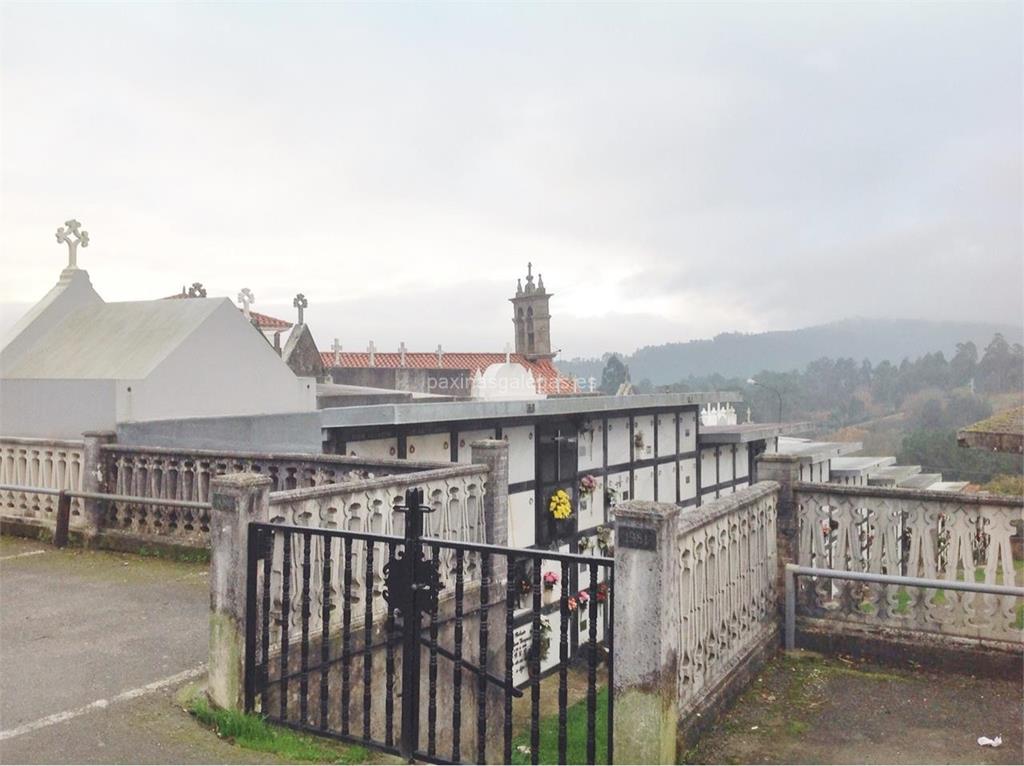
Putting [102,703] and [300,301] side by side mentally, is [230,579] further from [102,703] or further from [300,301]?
[300,301]

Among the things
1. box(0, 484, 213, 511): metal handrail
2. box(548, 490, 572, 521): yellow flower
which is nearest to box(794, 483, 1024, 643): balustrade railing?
box(0, 484, 213, 511): metal handrail

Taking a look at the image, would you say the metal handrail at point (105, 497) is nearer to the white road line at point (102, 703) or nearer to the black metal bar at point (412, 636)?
the white road line at point (102, 703)

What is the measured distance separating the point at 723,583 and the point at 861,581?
4.11ft

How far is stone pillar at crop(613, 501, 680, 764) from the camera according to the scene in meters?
3.81

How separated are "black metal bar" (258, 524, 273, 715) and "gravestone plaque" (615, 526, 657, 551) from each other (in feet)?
6.43

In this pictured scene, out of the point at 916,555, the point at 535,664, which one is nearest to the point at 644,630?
the point at 535,664

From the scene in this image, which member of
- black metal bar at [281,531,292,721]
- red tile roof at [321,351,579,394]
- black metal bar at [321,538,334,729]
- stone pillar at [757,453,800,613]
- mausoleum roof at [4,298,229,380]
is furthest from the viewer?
red tile roof at [321,351,579,394]

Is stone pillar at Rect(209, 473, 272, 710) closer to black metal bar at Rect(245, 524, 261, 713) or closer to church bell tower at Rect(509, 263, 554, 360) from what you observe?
black metal bar at Rect(245, 524, 261, 713)

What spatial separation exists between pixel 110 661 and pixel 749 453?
15.8 meters

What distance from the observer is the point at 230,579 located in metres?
4.54

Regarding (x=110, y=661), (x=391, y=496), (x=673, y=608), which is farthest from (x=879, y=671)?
(x=110, y=661)

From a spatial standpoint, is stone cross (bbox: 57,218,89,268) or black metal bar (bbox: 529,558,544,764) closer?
black metal bar (bbox: 529,558,544,764)

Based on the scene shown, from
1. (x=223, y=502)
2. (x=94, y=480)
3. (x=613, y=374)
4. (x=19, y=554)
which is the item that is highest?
(x=613, y=374)

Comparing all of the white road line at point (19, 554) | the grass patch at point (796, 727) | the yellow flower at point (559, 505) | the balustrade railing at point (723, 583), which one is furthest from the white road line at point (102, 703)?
the yellow flower at point (559, 505)
